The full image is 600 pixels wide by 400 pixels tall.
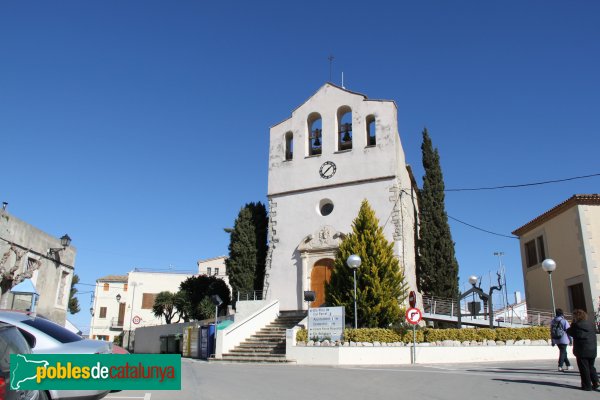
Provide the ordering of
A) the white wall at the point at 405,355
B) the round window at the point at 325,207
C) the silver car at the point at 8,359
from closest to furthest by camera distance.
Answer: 1. the silver car at the point at 8,359
2. the white wall at the point at 405,355
3. the round window at the point at 325,207

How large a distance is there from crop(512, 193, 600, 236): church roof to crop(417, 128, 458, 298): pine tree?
4.76 metres

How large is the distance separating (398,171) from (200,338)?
11626mm

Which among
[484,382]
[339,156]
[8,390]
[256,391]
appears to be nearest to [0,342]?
[8,390]

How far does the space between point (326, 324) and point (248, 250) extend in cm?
1067

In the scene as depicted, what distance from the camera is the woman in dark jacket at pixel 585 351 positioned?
8398 mm

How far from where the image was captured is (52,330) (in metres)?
6.52

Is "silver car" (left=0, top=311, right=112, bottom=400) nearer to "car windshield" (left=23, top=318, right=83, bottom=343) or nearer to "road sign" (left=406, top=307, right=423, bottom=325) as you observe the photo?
"car windshield" (left=23, top=318, right=83, bottom=343)

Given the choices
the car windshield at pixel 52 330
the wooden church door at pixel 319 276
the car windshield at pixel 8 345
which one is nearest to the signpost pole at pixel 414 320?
the wooden church door at pixel 319 276

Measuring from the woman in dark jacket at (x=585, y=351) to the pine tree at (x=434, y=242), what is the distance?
15.7 m

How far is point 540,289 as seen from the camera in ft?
85.3

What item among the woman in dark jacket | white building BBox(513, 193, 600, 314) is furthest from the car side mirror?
white building BBox(513, 193, 600, 314)

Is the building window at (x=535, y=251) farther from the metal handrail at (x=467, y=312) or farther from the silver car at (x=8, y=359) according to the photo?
the silver car at (x=8, y=359)

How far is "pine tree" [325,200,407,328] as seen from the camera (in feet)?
60.6

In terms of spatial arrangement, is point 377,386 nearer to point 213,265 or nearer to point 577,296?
point 577,296
